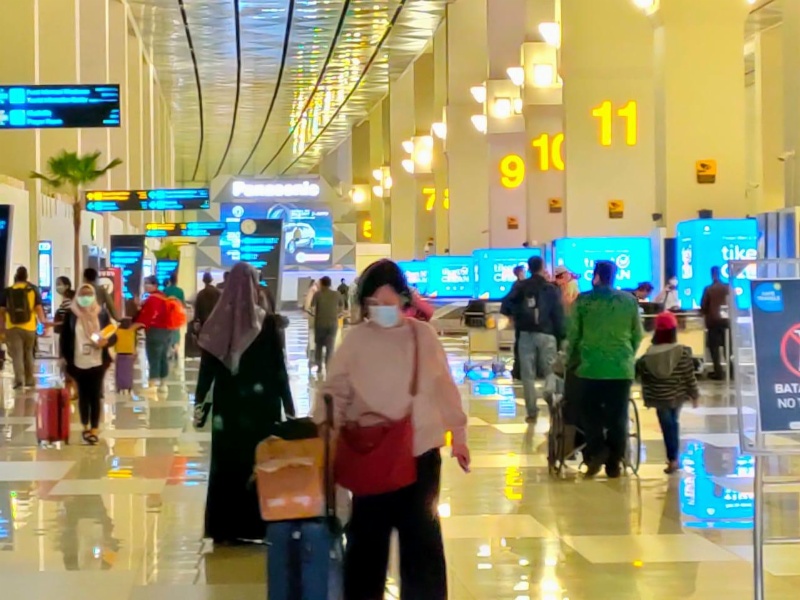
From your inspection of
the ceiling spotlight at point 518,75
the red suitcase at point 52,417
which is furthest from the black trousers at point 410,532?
the ceiling spotlight at point 518,75

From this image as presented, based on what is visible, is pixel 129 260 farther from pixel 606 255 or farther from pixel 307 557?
pixel 307 557

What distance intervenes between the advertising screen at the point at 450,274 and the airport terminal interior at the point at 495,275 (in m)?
0.06

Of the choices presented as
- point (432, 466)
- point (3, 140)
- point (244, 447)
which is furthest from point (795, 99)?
point (3, 140)

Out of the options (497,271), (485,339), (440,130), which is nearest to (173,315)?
(497,271)

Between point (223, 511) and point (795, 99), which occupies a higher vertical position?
point (795, 99)

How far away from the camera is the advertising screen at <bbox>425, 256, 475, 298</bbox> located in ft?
118

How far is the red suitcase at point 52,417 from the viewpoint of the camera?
42.8 ft

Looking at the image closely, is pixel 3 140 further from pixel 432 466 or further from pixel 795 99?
pixel 432 466

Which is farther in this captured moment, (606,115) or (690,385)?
(606,115)

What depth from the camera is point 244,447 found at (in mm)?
8055

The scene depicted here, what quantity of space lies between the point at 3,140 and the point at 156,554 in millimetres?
24430

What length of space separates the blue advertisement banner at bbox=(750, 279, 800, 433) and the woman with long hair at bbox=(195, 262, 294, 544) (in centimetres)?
282

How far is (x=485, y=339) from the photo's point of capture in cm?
2973

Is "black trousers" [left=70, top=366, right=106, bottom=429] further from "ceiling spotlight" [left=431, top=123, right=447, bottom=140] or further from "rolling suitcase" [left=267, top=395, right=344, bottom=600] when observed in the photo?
"ceiling spotlight" [left=431, top=123, right=447, bottom=140]
